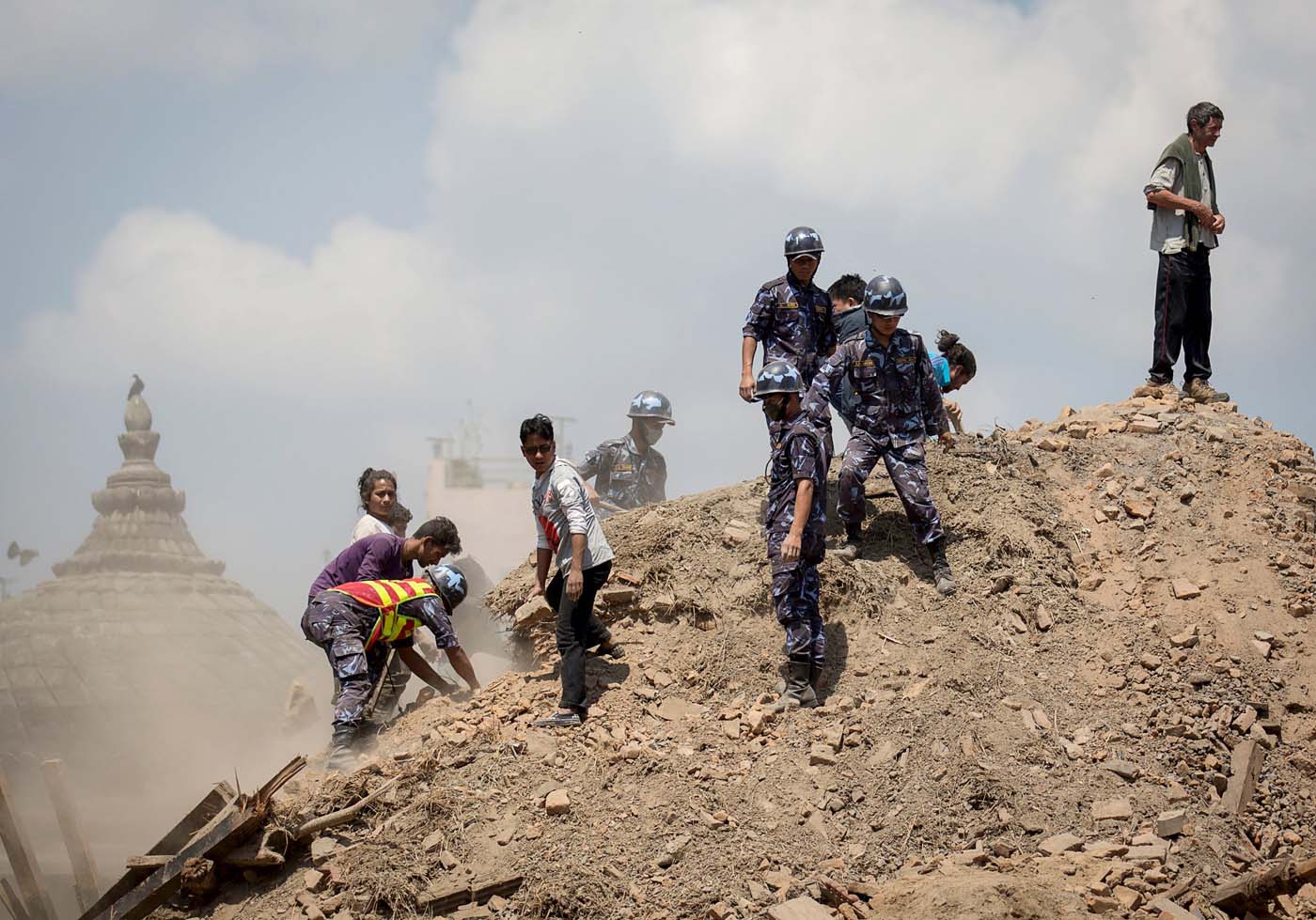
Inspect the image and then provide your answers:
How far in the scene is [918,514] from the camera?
26.6 feet

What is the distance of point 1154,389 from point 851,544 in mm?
3716

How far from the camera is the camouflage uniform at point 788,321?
8.44 metres

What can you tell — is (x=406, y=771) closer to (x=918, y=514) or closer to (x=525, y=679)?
(x=525, y=679)

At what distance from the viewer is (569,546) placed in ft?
23.4

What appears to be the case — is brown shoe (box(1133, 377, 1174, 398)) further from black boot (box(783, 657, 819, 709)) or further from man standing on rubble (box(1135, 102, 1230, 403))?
black boot (box(783, 657, 819, 709))

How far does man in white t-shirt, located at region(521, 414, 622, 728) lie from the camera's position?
22.8 feet

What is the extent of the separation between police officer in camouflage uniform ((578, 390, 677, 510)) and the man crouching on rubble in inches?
143

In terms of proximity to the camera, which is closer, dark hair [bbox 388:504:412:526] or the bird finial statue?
dark hair [bbox 388:504:412:526]

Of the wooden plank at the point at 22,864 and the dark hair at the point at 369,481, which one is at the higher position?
the dark hair at the point at 369,481

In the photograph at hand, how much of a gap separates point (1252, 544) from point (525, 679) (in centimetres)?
521

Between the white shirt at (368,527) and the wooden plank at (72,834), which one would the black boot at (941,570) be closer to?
the white shirt at (368,527)

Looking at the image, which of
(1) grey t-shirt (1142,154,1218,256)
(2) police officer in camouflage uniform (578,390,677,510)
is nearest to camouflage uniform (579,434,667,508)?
(2) police officer in camouflage uniform (578,390,677,510)

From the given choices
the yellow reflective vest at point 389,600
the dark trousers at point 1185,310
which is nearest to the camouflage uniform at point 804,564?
the yellow reflective vest at point 389,600

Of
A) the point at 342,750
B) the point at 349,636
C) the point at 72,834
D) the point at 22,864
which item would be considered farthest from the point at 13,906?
the point at 349,636
